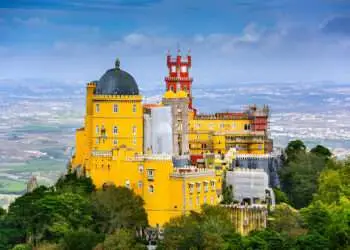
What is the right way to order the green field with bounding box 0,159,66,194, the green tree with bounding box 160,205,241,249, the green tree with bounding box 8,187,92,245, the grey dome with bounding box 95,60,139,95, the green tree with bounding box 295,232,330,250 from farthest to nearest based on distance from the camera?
the green field with bounding box 0,159,66,194
the grey dome with bounding box 95,60,139,95
the green tree with bounding box 8,187,92,245
the green tree with bounding box 160,205,241,249
the green tree with bounding box 295,232,330,250

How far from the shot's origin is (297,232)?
5341cm

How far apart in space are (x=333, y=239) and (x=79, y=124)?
64.1 metres

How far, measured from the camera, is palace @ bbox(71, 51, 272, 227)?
56.8 meters

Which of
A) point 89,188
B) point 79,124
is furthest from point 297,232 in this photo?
point 79,124

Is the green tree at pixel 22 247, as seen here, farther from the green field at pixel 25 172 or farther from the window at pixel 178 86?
the green field at pixel 25 172

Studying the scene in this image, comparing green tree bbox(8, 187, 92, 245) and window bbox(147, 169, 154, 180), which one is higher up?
window bbox(147, 169, 154, 180)

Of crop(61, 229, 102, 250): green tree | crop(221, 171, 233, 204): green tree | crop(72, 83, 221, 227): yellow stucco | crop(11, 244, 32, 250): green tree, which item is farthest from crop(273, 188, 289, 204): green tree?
crop(11, 244, 32, 250): green tree

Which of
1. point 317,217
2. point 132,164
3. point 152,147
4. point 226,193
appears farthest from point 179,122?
point 317,217

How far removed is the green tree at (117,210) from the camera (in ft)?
181

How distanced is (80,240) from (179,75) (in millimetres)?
24856

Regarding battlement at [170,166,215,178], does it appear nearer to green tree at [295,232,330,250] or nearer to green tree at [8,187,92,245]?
green tree at [8,187,92,245]

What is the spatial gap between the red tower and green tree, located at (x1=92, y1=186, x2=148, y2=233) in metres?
19.5

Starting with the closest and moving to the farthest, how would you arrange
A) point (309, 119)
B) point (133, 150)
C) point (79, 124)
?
point (133, 150)
point (79, 124)
point (309, 119)

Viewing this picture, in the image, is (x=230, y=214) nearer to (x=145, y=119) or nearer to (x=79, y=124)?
(x=145, y=119)
